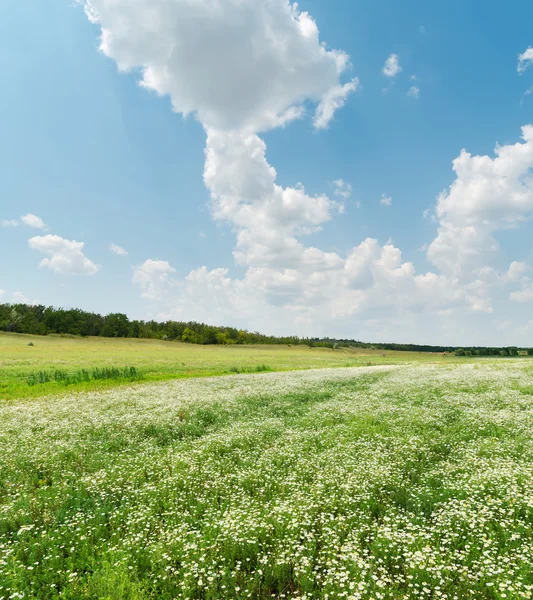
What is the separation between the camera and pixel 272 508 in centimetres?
845

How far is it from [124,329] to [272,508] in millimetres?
154090

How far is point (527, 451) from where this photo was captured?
11.2 m

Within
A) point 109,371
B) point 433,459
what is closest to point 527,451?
point 433,459

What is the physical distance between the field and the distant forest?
136 m

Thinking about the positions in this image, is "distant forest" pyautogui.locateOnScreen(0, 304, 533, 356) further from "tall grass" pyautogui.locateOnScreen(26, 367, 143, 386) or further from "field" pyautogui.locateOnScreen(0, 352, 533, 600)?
"field" pyautogui.locateOnScreen(0, 352, 533, 600)

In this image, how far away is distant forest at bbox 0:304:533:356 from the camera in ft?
436

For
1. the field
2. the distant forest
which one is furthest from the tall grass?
the distant forest

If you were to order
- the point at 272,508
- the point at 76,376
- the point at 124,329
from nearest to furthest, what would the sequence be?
the point at 272,508 < the point at 76,376 < the point at 124,329

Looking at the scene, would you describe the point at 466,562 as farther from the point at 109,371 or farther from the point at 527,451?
the point at 109,371

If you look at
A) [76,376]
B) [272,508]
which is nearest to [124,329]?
[76,376]

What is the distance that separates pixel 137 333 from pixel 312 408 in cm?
14536

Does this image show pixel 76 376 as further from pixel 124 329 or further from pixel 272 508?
pixel 124 329

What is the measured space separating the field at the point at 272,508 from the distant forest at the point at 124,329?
445 ft

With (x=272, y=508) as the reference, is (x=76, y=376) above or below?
below
